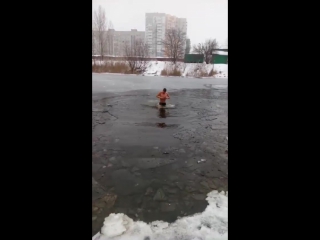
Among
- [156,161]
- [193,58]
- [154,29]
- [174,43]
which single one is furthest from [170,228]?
[154,29]

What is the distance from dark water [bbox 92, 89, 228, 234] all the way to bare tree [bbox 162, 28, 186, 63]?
2299 cm

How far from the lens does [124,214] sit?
14.1ft

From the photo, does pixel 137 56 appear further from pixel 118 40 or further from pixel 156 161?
pixel 156 161

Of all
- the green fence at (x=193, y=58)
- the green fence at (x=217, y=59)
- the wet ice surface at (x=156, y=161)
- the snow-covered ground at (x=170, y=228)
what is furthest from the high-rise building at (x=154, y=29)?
the snow-covered ground at (x=170, y=228)

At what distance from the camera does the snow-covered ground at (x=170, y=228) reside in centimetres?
Result: 374

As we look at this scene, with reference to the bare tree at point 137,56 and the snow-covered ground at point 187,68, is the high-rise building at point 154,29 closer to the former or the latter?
the bare tree at point 137,56

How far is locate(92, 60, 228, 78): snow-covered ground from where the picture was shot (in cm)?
3080

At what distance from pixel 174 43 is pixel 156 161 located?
30.6 m

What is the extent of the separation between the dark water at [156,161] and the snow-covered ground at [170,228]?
15 cm

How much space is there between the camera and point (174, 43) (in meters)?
34.8
